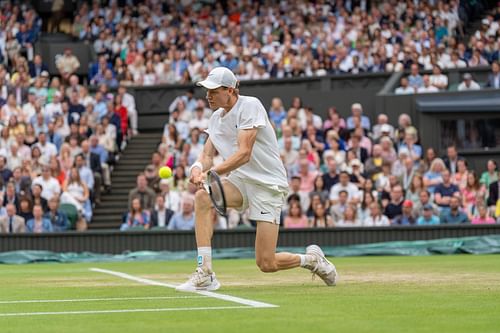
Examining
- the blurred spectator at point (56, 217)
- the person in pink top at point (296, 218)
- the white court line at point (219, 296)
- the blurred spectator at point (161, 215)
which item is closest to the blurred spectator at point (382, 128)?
the person in pink top at point (296, 218)

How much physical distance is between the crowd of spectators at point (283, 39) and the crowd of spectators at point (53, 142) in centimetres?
159

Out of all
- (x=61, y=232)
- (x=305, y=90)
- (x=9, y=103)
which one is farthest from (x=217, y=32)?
(x=61, y=232)

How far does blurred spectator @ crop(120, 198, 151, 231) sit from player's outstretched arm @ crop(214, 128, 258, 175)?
40.2ft

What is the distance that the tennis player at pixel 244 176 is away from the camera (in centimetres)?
1017

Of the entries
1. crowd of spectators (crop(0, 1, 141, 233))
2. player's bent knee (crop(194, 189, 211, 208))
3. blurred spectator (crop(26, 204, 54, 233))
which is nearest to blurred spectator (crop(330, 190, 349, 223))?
crowd of spectators (crop(0, 1, 141, 233))

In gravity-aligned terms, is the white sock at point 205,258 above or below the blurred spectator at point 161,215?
below

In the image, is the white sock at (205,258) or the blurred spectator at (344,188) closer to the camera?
the white sock at (205,258)

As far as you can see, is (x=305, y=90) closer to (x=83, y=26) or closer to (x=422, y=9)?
(x=422, y=9)

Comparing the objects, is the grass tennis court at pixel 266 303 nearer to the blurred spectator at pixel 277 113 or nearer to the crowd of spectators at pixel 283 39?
the blurred spectator at pixel 277 113

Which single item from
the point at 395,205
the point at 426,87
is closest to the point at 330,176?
the point at 395,205

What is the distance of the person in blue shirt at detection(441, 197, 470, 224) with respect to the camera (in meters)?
21.5

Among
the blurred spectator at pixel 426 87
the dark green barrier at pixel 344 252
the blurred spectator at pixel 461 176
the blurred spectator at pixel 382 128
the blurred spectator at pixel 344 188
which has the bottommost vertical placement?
the dark green barrier at pixel 344 252

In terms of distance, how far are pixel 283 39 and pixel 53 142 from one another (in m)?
7.95

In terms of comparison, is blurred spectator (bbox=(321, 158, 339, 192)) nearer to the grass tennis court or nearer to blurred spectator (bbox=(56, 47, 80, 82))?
the grass tennis court
